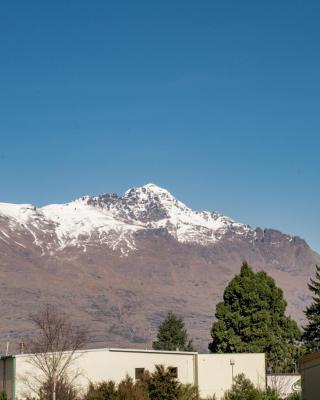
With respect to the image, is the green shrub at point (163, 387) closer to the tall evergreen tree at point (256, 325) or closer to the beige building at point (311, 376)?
the beige building at point (311, 376)

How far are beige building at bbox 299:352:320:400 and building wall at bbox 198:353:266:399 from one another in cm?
2057

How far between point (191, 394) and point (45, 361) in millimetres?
14499

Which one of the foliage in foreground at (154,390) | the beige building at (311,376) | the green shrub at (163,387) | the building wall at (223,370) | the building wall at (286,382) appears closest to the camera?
the beige building at (311,376)

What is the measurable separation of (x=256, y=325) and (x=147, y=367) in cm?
2436

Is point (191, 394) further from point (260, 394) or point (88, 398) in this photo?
point (260, 394)

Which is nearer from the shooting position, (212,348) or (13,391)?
(13,391)

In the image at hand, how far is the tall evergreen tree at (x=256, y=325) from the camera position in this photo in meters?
74.3

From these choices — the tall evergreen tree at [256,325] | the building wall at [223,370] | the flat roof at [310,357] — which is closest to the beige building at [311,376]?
the flat roof at [310,357]

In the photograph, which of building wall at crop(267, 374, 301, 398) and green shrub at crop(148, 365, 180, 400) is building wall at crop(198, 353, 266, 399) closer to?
building wall at crop(267, 374, 301, 398)

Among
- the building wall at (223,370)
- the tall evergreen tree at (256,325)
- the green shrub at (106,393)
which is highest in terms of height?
the tall evergreen tree at (256,325)

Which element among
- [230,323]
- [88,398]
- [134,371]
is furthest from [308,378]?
[230,323]

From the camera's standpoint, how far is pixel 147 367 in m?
53.5

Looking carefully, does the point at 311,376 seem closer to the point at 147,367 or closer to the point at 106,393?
the point at 106,393

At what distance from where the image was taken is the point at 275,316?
76.8 m
